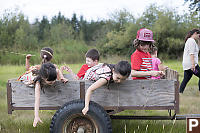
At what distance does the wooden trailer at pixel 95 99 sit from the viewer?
264cm

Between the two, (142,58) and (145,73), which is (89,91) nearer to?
(145,73)

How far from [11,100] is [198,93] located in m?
5.05

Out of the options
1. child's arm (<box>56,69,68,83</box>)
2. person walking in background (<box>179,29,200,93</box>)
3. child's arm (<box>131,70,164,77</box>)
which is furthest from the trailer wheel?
person walking in background (<box>179,29,200,93</box>)

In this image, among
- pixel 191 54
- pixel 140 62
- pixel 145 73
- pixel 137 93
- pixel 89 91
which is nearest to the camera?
pixel 89 91

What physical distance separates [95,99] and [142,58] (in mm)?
860

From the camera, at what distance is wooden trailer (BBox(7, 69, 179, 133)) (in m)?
2.64

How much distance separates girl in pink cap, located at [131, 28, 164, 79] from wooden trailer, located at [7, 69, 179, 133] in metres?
0.27

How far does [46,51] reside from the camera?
3.45 metres

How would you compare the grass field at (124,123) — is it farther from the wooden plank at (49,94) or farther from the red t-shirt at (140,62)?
the red t-shirt at (140,62)

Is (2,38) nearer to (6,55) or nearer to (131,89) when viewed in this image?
(6,55)

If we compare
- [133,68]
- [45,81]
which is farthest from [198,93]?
[45,81]

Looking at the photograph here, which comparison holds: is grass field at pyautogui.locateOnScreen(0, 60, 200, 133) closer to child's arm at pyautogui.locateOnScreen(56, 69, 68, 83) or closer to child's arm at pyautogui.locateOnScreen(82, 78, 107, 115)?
child's arm at pyautogui.locateOnScreen(82, 78, 107, 115)

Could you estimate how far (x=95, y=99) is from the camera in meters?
2.79

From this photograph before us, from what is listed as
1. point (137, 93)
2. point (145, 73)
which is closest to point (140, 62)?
point (145, 73)
